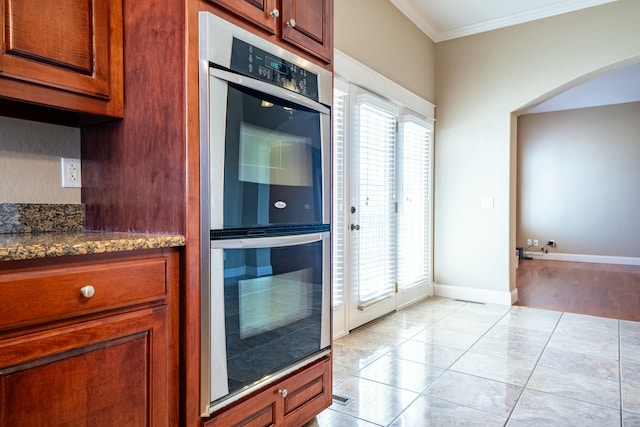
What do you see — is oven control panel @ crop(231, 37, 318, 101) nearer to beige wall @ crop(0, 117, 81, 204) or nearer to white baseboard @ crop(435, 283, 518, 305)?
beige wall @ crop(0, 117, 81, 204)

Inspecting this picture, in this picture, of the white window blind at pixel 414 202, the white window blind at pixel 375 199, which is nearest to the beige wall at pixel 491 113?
the white window blind at pixel 414 202

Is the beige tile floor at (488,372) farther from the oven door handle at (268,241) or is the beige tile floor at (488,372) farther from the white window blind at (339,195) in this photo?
the oven door handle at (268,241)

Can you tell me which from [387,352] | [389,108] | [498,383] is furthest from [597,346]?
[389,108]

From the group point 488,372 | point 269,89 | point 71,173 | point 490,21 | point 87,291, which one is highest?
point 490,21

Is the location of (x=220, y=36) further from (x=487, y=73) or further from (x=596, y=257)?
(x=596, y=257)

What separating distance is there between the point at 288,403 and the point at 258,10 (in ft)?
5.11

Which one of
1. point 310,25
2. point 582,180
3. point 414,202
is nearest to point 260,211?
point 310,25

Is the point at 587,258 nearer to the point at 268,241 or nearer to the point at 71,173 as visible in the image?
the point at 268,241

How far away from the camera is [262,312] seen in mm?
1534

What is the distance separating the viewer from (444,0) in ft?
12.2

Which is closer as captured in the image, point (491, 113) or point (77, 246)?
point (77, 246)

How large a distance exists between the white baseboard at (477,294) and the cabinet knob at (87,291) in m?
4.03

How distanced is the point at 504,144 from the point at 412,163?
1.00 m

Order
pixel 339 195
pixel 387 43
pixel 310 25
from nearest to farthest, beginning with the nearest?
pixel 310 25, pixel 339 195, pixel 387 43
